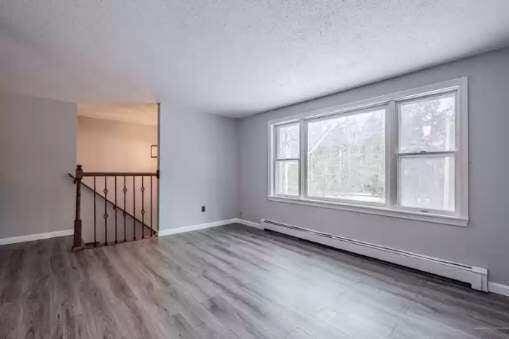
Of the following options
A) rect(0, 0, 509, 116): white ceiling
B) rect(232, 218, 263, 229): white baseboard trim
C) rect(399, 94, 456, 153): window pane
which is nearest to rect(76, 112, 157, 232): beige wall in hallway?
rect(232, 218, 263, 229): white baseboard trim

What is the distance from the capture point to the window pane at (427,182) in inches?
97.3

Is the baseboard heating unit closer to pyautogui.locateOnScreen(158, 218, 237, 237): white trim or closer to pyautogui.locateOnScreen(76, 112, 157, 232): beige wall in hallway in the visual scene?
pyautogui.locateOnScreen(158, 218, 237, 237): white trim

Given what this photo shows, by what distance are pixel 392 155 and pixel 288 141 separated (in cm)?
176

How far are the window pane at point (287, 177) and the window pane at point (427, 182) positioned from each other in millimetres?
1625

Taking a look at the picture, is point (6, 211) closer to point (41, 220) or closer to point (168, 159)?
point (41, 220)

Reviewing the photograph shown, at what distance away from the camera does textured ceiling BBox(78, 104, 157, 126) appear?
427cm

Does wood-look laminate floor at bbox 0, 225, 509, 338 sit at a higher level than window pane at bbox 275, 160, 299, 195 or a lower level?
lower

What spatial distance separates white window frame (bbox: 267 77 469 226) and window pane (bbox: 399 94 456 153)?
6 centimetres

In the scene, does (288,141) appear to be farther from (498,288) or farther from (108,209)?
(108,209)

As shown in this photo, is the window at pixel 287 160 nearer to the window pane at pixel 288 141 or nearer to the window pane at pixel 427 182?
the window pane at pixel 288 141

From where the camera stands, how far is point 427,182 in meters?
2.61

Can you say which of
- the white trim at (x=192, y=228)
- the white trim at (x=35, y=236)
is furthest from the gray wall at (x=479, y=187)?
the white trim at (x=35, y=236)

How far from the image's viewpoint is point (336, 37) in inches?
78.2

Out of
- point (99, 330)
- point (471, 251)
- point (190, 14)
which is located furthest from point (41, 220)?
point (471, 251)
